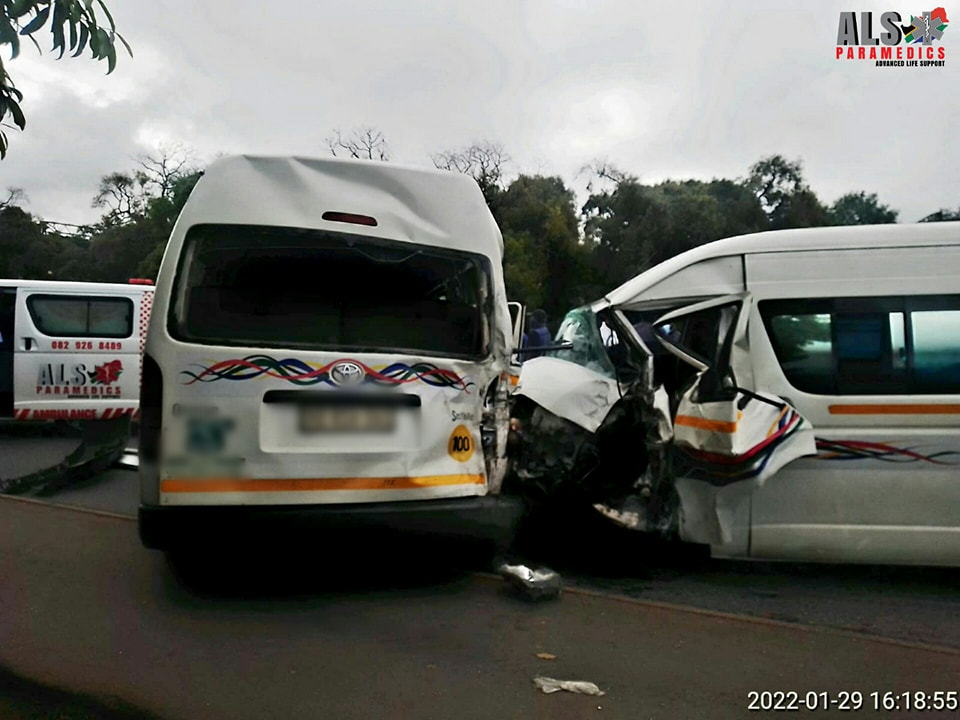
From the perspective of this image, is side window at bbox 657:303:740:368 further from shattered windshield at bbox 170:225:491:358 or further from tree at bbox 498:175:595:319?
tree at bbox 498:175:595:319

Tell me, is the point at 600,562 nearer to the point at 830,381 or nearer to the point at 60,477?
the point at 830,381

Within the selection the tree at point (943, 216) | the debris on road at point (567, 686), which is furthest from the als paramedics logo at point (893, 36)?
the debris on road at point (567, 686)

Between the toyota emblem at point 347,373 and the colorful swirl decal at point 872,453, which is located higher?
the toyota emblem at point 347,373

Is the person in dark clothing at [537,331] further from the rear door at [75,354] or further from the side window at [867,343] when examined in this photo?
the side window at [867,343]

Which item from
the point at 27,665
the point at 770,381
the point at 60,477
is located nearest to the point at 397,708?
the point at 27,665

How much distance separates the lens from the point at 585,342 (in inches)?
210

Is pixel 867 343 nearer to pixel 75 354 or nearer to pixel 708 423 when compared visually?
pixel 708 423

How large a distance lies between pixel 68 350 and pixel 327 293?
722 cm

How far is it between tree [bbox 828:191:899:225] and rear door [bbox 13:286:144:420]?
9746 mm

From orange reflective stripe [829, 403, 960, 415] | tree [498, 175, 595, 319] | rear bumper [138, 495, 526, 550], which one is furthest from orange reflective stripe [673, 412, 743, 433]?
tree [498, 175, 595, 319]

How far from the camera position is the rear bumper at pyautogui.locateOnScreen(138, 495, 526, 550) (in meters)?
3.97

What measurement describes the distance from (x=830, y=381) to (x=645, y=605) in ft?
5.09

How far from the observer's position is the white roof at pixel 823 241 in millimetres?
4527

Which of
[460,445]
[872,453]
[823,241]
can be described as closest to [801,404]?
[872,453]
